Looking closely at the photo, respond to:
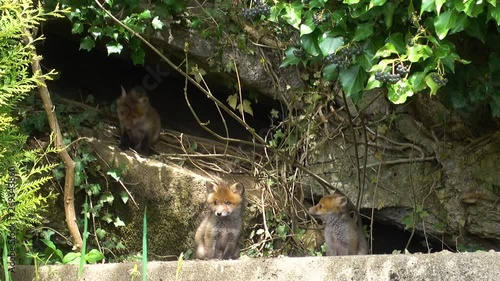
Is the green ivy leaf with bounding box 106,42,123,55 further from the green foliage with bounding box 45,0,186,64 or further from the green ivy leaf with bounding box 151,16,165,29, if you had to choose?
the green ivy leaf with bounding box 151,16,165,29

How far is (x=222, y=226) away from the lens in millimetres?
7625

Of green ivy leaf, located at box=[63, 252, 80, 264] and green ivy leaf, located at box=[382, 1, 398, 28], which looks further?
green ivy leaf, located at box=[63, 252, 80, 264]

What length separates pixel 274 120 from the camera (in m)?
10.4

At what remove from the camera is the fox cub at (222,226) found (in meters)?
7.56

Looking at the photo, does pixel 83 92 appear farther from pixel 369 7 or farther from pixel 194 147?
pixel 369 7

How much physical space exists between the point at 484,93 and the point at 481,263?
241cm

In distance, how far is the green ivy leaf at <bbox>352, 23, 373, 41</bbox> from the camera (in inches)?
231

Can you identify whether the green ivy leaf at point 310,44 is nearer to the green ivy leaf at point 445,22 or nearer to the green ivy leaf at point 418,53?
the green ivy leaf at point 418,53

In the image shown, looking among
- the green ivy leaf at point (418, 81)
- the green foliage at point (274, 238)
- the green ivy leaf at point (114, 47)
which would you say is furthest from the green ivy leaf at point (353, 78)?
the green foliage at point (274, 238)

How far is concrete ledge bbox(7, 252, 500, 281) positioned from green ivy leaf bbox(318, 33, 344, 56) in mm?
1618

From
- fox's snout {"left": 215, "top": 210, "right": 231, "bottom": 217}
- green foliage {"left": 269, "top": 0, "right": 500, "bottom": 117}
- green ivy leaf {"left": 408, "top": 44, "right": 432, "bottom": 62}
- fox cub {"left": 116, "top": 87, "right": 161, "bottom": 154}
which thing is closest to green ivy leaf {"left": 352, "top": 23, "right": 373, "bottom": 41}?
green foliage {"left": 269, "top": 0, "right": 500, "bottom": 117}

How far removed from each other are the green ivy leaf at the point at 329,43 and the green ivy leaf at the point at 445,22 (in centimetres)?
81

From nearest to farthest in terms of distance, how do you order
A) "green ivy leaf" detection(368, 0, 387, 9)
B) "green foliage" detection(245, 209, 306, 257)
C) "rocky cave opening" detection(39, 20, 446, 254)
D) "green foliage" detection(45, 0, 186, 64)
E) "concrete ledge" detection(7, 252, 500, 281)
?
"concrete ledge" detection(7, 252, 500, 281), "green ivy leaf" detection(368, 0, 387, 9), "green foliage" detection(45, 0, 186, 64), "green foliage" detection(245, 209, 306, 257), "rocky cave opening" detection(39, 20, 446, 254)

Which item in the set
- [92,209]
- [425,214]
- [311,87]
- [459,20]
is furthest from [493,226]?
[92,209]
